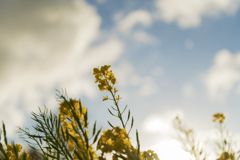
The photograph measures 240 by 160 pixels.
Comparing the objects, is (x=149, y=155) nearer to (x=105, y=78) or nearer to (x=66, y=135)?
(x=66, y=135)

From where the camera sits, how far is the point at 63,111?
1.16m

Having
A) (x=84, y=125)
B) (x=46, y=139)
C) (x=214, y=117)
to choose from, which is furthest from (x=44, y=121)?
(x=214, y=117)

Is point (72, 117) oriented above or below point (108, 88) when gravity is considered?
below

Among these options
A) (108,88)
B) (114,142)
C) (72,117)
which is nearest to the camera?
(114,142)

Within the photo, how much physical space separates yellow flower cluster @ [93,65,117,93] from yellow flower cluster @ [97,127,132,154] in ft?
5.37

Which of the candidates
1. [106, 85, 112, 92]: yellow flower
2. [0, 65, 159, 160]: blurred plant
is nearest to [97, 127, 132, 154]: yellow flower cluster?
[0, 65, 159, 160]: blurred plant

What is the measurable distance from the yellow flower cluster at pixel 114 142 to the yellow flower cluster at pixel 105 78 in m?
1.64

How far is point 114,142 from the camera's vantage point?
31.9 inches

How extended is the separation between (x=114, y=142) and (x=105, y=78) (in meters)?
1.74

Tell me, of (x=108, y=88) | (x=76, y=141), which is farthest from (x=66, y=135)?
(x=108, y=88)

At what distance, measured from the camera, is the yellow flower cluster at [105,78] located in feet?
8.15

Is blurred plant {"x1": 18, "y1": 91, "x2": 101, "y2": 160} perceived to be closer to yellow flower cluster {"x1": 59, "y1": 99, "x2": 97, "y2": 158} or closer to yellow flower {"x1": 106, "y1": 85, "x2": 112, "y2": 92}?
yellow flower cluster {"x1": 59, "y1": 99, "x2": 97, "y2": 158}

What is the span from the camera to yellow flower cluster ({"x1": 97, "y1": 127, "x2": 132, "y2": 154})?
78 cm

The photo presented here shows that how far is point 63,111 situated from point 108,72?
4.67 ft
